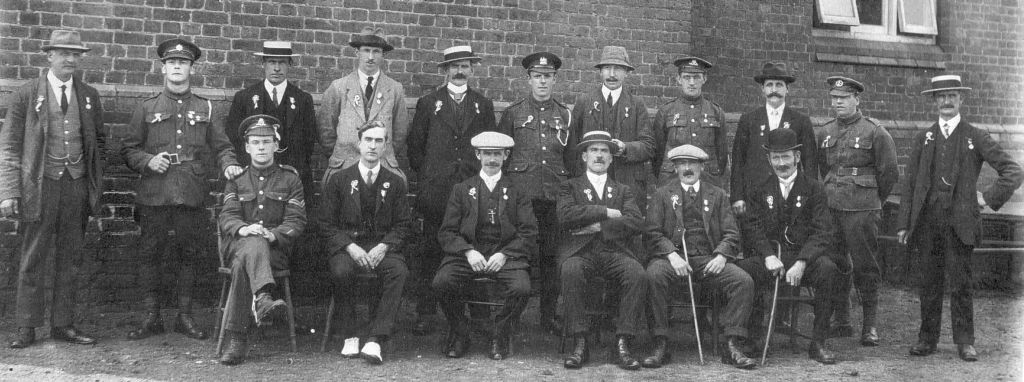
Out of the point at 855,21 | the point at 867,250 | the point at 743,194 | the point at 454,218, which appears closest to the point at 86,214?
the point at 454,218

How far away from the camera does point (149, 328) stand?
639cm

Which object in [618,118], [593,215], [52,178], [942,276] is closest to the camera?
[52,178]

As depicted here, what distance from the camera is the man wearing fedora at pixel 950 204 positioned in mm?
6328

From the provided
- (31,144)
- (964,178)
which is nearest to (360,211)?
(31,144)

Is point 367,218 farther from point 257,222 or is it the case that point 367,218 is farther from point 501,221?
point 501,221

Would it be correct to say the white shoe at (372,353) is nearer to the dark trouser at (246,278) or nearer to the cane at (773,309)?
the dark trouser at (246,278)

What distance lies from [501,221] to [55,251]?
292 centimetres

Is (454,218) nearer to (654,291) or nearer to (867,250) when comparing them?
(654,291)

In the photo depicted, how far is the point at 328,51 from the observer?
7.74 metres

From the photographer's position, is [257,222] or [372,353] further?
[257,222]

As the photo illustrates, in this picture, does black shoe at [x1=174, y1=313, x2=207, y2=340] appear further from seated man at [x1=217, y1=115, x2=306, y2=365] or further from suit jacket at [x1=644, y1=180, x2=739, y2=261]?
suit jacket at [x1=644, y1=180, x2=739, y2=261]

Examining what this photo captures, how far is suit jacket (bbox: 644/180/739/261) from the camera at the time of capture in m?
6.34

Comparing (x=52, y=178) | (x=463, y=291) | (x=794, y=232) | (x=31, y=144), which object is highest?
(x=31, y=144)

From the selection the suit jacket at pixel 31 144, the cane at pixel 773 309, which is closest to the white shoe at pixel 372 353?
the suit jacket at pixel 31 144
